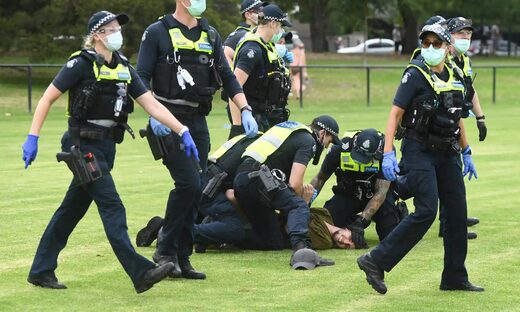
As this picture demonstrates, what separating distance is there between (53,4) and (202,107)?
2819 cm

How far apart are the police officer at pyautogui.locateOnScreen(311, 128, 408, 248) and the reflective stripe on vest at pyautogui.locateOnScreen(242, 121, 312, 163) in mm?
578

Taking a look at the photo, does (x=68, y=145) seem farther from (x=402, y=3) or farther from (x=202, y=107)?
(x=402, y=3)

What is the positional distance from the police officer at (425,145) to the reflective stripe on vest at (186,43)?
1.48 m

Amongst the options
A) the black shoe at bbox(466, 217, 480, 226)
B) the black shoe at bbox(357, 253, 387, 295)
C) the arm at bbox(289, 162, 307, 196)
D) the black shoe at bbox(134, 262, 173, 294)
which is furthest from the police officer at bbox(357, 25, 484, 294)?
the black shoe at bbox(466, 217, 480, 226)

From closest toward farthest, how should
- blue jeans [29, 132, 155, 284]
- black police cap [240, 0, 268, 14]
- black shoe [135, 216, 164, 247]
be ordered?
1. blue jeans [29, 132, 155, 284]
2. black shoe [135, 216, 164, 247]
3. black police cap [240, 0, 268, 14]

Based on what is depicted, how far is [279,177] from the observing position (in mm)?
9953

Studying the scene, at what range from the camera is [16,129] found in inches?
929

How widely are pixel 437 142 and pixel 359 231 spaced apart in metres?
2.46

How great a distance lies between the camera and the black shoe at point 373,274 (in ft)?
26.6

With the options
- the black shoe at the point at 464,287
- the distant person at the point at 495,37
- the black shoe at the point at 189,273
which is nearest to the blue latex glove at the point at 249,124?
the black shoe at the point at 189,273

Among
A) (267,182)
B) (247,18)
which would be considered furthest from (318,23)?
(267,182)

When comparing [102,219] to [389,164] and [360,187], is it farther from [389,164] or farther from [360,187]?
[360,187]

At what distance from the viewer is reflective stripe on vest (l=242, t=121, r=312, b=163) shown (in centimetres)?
1002

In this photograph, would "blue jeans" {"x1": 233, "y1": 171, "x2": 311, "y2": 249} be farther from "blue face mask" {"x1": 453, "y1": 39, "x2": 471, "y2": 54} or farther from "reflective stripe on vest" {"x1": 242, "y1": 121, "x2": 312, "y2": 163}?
"blue face mask" {"x1": 453, "y1": 39, "x2": 471, "y2": 54}
